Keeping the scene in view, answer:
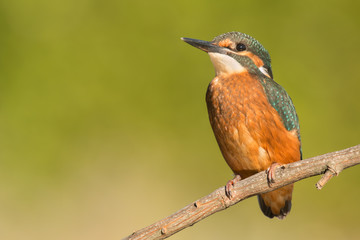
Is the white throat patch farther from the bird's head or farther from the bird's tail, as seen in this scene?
the bird's tail

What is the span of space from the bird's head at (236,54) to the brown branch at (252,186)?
1037 mm

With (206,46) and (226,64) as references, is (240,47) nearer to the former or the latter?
(226,64)

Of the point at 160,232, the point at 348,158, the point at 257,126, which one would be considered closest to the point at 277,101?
the point at 257,126

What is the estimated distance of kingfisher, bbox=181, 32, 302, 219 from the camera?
4.03 meters

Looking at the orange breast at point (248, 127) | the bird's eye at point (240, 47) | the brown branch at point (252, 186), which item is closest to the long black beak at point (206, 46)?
the bird's eye at point (240, 47)

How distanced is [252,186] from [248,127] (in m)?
0.61

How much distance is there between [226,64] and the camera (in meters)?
4.23

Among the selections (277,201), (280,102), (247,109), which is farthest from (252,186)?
(277,201)

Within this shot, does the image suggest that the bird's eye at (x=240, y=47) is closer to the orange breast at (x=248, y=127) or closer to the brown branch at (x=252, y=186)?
the orange breast at (x=248, y=127)

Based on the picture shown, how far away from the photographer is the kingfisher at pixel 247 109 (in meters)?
4.03

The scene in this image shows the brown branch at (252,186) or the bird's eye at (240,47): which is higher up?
the bird's eye at (240,47)

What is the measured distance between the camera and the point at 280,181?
134 inches

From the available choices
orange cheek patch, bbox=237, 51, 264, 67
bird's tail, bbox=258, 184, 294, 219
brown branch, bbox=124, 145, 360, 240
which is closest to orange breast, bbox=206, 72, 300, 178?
orange cheek patch, bbox=237, 51, 264, 67

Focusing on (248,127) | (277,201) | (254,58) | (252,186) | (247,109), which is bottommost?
(252,186)
